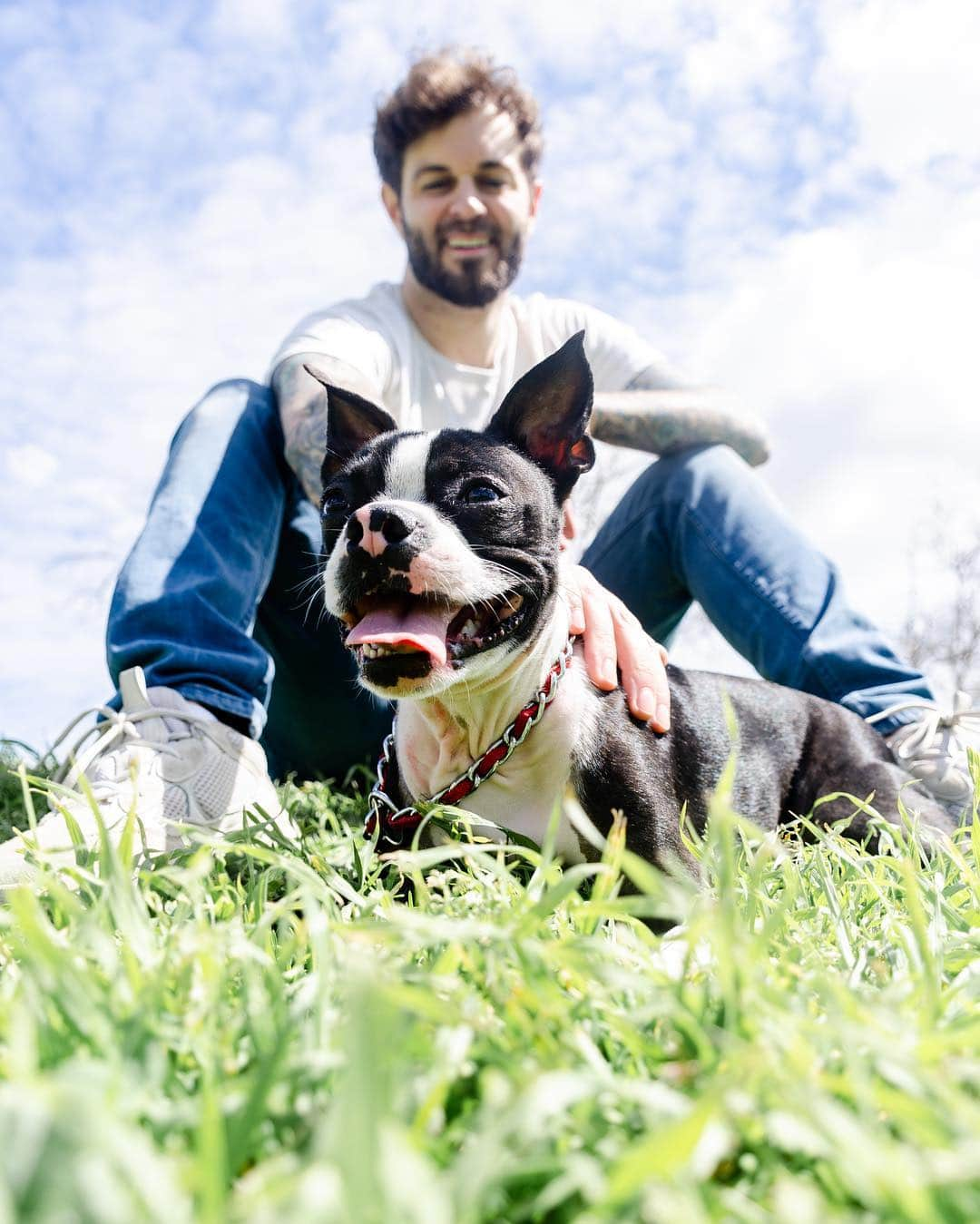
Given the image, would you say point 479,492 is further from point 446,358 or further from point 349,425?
point 446,358

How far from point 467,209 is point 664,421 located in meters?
1.64

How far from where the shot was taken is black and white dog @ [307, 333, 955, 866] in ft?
7.49

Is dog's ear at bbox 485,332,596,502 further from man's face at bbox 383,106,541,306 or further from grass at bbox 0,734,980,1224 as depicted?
man's face at bbox 383,106,541,306

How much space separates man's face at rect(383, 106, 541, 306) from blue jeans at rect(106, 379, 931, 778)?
1.36 m

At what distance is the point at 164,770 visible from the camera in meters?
2.56

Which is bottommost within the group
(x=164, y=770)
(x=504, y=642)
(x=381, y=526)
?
(x=164, y=770)

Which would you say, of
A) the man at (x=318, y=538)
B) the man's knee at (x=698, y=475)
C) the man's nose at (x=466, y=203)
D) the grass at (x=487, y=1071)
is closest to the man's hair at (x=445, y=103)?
Result: the man at (x=318, y=538)

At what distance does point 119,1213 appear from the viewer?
1.59ft

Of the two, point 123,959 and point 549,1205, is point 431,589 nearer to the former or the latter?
point 123,959

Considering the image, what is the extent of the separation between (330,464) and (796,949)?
2282 millimetres

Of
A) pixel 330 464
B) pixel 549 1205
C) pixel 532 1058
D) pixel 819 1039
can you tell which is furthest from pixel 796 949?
pixel 330 464

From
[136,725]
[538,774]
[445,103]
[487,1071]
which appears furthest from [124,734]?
[445,103]

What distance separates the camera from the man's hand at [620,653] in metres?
2.63

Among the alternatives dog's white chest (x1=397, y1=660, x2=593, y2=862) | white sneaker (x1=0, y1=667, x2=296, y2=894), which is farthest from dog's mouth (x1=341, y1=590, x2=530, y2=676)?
white sneaker (x1=0, y1=667, x2=296, y2=894)
